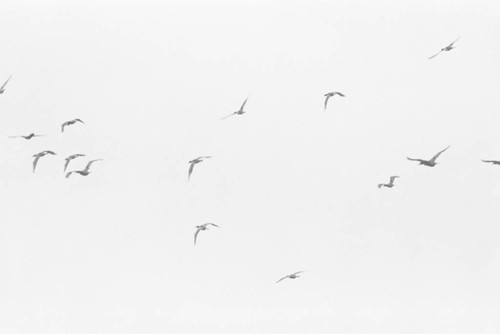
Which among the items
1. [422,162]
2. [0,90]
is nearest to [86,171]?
[0,90]

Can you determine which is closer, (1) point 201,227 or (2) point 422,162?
(2) point 422,162

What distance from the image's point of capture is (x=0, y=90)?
299 ft

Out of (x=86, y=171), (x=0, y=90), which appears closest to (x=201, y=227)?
(x=86, y=171)

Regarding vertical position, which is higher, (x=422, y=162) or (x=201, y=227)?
(x=422, y=162)

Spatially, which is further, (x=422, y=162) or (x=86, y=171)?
(x=86, y=171)

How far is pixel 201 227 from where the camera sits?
310 feet

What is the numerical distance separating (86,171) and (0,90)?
9598 millimetres

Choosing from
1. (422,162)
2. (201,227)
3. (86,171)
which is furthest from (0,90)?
(422,162)

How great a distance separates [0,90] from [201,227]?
19.7 meters

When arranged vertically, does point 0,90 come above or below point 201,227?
above

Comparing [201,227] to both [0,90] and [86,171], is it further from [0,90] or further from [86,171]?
[0,90]

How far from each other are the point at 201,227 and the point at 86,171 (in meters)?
10.6

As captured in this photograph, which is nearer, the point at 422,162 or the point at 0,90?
the point at 422,162

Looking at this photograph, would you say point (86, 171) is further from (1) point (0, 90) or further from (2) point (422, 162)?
(2) point (422, 162)
